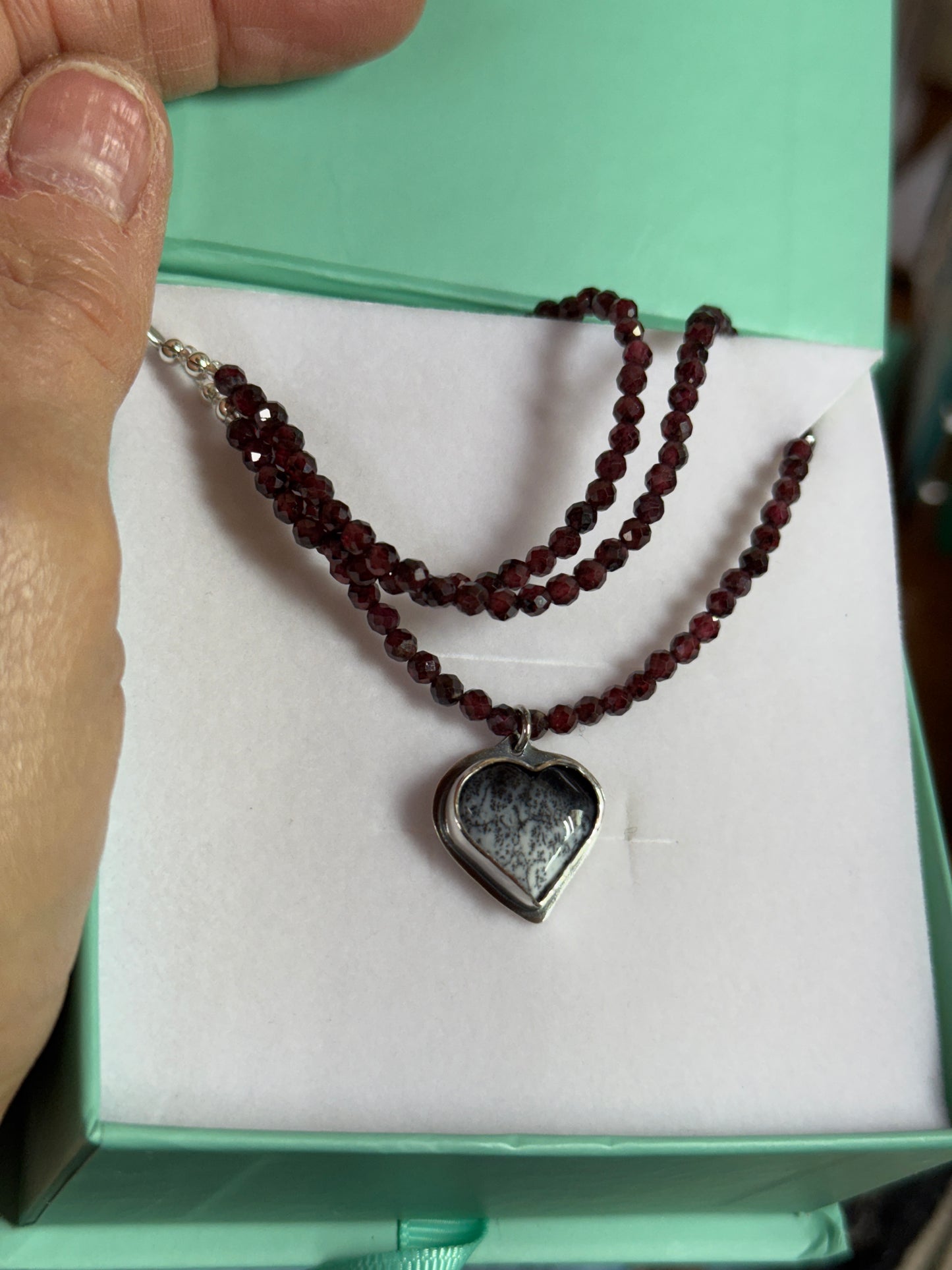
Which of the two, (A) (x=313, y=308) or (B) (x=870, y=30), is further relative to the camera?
(B) (x=870, y=30)

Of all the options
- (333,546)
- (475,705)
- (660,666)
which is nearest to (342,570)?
(333,546)

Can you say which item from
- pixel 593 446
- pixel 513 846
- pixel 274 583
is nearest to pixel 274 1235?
pixel 513 846

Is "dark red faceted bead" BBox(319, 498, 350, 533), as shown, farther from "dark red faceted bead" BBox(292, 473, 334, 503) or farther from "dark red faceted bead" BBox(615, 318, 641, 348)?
"dark red faceted bead" BBox(615, 318, 641, 348)

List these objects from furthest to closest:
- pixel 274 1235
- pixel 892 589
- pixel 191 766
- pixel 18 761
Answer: pixel 892 589, pixel 274 1235, pixel 191 766, pixel 18 761

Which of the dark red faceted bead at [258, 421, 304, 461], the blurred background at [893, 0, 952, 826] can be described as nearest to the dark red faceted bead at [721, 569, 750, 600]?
the dark red faceted bead at [258, 421, 304, 461]

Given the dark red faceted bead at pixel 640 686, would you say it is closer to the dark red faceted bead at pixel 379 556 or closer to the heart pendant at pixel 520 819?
the heart pendant at pixel 520 819

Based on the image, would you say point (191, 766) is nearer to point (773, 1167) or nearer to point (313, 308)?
point (313, 308)
